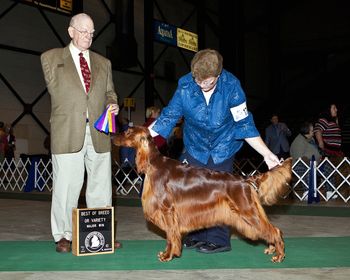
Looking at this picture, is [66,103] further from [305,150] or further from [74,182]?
[305,150]

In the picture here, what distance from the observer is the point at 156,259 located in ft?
11.1

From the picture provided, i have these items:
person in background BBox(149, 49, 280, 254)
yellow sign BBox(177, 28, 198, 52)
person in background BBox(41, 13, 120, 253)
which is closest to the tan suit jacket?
person in background BBox(41, 13, 120, 253)

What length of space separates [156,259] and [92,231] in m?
0.50

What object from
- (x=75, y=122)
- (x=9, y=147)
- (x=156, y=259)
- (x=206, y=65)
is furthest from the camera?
(x=9, y=147)

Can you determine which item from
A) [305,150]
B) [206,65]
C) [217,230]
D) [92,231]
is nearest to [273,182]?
[217,230]

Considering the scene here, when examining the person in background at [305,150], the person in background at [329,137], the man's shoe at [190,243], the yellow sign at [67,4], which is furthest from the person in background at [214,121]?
the yellow sign at [67,4]

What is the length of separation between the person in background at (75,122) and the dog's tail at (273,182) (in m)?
1.15

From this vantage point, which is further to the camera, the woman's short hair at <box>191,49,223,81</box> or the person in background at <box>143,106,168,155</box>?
the person in background at <box>143,106,168,155</box>

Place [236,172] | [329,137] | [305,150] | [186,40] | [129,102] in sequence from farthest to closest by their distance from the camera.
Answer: [186,40], [129,102], [236,172], [305,150], [329,137]

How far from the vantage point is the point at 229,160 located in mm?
3602

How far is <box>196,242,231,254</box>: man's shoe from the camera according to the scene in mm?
3563

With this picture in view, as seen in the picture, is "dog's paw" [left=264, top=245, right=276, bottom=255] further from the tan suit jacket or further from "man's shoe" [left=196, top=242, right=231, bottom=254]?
the tan suit jacket

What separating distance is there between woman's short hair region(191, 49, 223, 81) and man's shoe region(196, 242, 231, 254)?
1.25 meters

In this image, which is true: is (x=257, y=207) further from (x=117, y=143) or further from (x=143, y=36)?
(x=143, y=36)
